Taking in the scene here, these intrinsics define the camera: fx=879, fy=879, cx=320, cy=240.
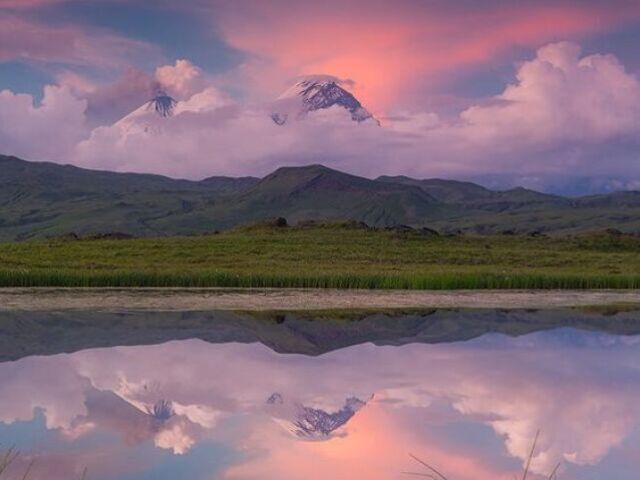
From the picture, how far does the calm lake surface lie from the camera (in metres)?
10.5

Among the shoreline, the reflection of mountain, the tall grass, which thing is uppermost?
the tall grass

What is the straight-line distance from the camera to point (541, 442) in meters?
11.7

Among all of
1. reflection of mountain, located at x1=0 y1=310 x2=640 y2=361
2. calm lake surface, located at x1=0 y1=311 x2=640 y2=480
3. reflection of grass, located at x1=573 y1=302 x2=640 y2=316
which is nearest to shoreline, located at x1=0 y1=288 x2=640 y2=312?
reflection of grass, located at x1=573 y1=302 x2=640 y2=316

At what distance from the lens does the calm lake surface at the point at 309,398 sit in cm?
1046

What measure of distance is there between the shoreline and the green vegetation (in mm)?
1564

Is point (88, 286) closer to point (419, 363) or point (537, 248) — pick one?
point (419, 363)

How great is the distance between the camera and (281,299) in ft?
94.8

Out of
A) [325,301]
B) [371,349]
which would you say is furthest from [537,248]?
[371,349]

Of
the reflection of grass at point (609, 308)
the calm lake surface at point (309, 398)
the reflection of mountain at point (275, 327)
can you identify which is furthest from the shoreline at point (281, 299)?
the calm lake surface at point (309, 398)

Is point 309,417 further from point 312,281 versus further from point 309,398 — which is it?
point 312,281

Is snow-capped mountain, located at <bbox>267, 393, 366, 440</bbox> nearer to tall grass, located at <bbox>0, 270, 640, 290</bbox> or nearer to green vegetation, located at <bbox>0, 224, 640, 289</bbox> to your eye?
tall grass, located at <bbox>0, 270, 640, 290</bbox>

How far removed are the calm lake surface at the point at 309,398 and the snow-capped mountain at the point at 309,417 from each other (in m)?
0.04

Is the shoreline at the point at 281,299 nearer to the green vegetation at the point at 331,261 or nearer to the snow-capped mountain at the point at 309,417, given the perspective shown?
the green vegetation at the point at 331,261

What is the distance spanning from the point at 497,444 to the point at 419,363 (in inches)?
266
